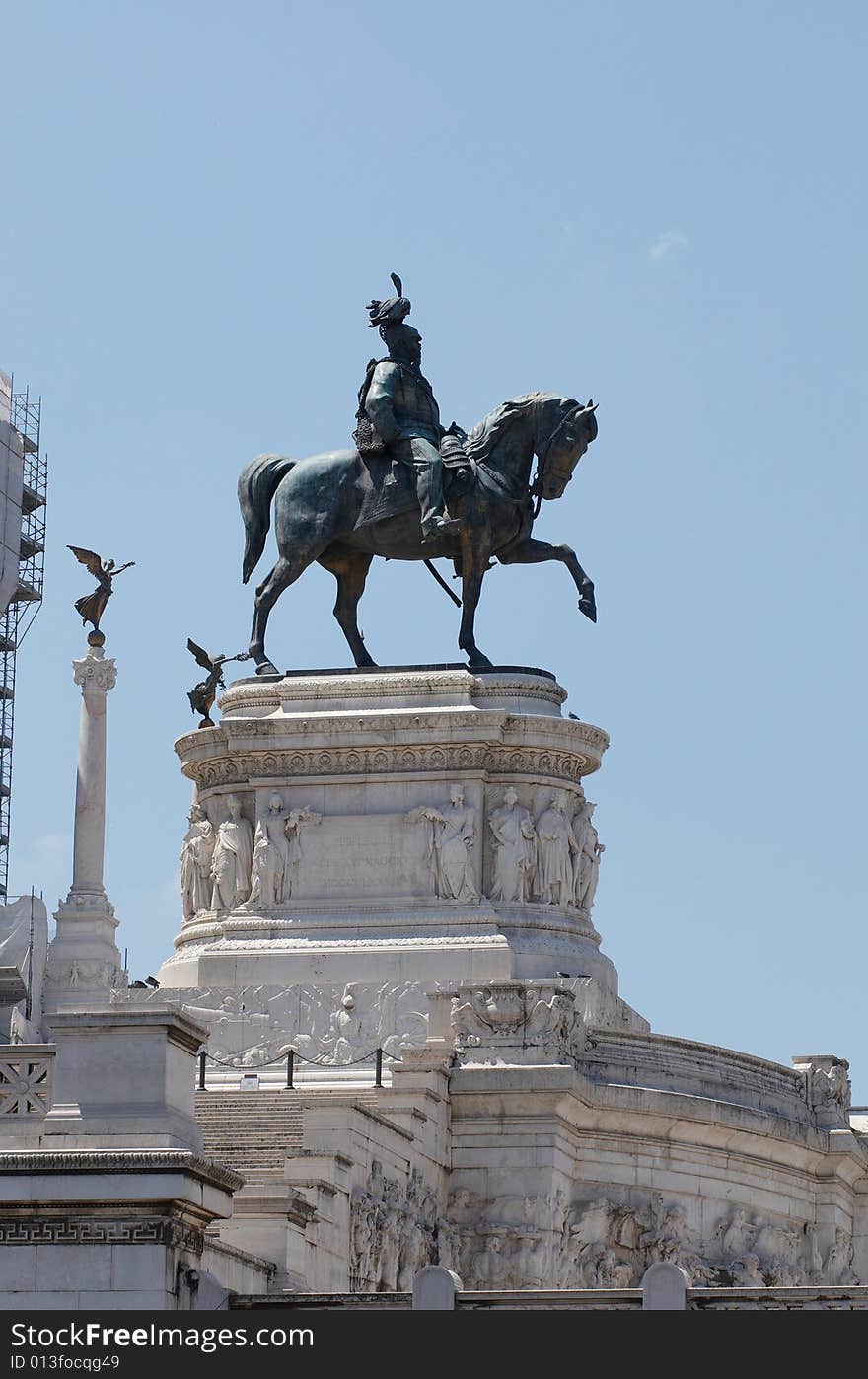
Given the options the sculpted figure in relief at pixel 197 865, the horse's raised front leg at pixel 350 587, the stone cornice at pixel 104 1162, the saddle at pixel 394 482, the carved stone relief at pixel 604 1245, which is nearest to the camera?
the stone cornice at pixel 104 1162

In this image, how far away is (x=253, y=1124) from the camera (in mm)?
41094

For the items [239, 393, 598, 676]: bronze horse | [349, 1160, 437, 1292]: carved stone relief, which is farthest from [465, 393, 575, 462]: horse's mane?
[349, 1160, 437, 1292]: carved stone relief

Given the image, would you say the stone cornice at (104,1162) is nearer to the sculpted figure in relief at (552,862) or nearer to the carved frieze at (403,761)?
the sculpted figure in relief at (552,862)

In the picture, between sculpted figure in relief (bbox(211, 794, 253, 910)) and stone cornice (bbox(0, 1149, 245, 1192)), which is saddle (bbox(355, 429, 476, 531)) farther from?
stone cornice (bbox(0, 1149, 245, 1192))

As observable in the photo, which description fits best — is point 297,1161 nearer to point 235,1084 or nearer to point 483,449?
point 235,1084

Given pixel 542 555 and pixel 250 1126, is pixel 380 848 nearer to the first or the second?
pixel 542 555

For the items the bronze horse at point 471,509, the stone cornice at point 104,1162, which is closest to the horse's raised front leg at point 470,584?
the bronze horse at point 471,509

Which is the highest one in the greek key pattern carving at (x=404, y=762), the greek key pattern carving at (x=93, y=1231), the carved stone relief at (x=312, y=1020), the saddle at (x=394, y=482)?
the saddle at (x=394, y=482)

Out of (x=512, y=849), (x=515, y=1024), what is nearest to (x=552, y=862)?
(x=512, y=849)

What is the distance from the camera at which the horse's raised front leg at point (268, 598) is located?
52.6 metres

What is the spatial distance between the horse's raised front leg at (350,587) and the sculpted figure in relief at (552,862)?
4975 mm

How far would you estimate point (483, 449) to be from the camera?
173 feet

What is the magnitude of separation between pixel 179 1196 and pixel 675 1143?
787 inches

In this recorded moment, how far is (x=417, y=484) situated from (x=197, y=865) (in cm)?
709
